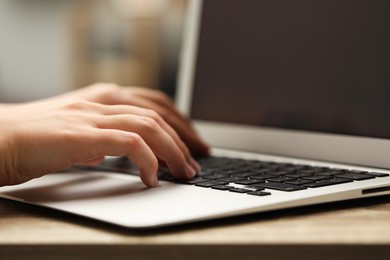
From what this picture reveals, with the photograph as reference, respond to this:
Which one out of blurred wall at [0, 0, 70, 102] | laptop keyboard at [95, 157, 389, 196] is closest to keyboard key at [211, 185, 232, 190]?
laptop keyboard at [95, 157, 389, 196]

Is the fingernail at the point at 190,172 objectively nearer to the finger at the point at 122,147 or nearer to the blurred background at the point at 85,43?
the finger at the point at 122,147

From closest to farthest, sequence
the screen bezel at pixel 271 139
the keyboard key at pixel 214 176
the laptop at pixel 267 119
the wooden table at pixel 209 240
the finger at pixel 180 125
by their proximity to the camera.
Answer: the wooden table at pixel 209 240, the laptop at pixel 267 119, the keyboard key at pixel 214 176, the screen bezel at pixel 271 139, the finger at pixel 180 125

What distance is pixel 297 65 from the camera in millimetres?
820

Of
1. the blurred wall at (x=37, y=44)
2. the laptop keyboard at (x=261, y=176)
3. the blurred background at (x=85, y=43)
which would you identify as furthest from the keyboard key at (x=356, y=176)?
the blurred wall at (x=37, y=44)

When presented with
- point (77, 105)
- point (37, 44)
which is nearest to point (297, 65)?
point (77, 105)

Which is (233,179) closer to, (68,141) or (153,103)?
(68,141)

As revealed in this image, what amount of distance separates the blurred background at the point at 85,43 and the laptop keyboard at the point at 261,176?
3371 millimetres

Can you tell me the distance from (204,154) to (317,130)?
0.56 feet

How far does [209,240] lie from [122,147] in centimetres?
19

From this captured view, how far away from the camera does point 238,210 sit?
444 mm

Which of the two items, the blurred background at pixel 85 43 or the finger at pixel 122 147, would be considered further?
the blurred background at pixel 85 43

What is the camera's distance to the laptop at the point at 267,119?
0.50m

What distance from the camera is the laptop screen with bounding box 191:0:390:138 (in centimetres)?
71
